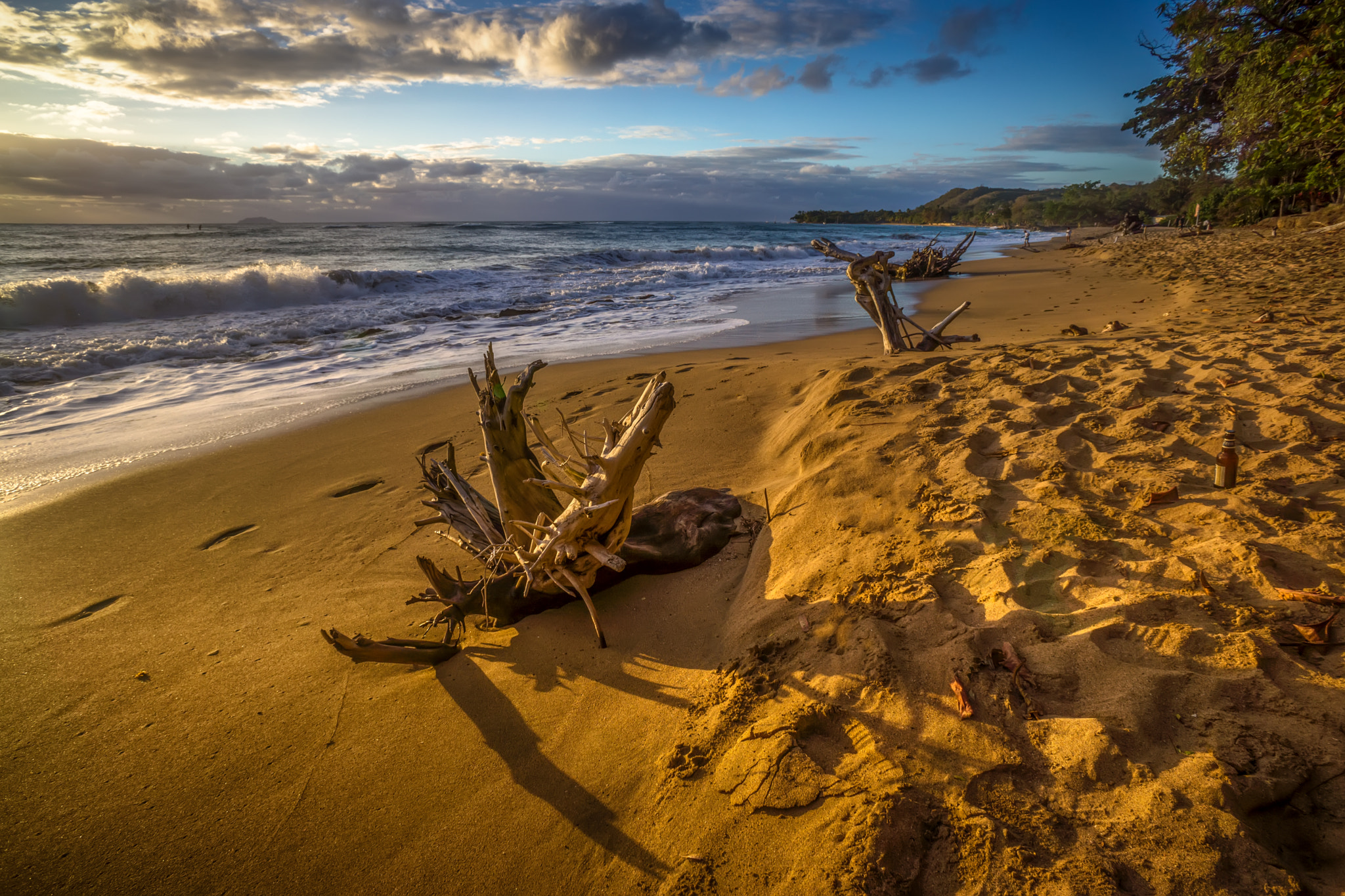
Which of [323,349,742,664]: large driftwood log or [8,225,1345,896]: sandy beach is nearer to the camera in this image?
[8,225,1345,896]: sandy beach

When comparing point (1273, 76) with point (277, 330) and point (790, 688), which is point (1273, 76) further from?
point (277, 330)

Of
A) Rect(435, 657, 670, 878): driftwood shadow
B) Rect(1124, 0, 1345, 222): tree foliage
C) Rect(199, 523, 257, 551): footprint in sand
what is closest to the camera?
Rect(435, 657, 670, 878): driftwood shadow

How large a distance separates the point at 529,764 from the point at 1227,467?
3.11 metres

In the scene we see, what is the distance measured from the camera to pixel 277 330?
10.5 metres

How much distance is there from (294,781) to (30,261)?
30.2m

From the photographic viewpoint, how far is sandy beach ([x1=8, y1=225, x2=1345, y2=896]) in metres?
1.38

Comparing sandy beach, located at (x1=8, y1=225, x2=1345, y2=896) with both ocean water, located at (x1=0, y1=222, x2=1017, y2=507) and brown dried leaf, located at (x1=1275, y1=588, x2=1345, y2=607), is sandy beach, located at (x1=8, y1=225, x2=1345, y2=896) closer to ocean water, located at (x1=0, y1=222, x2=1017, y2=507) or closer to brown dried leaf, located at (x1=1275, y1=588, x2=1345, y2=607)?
brown dried leaf, located at (x1=1275, y1=588, x2=1345, y2=607)

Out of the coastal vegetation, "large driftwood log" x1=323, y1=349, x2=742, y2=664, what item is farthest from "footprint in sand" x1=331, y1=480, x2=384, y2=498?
the coastal vegetation

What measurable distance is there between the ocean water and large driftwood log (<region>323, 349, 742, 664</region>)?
12.6ft

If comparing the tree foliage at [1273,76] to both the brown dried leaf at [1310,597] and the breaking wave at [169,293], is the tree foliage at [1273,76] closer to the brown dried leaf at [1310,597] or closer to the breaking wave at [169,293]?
the brown dried leaf at [1310,597]

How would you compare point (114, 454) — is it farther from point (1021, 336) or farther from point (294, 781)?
point (1021, 336)

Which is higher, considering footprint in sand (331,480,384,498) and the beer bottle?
the beer bottle

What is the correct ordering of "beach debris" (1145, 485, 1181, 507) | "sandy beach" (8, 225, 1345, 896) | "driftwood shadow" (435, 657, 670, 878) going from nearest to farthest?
"sandy beach" (8, 225, 1345, 896)
"driftwood shadow" (435, 657, 670, 878)
"beach debris" (1145, 485, 1181, 507)

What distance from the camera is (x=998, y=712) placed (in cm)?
162
